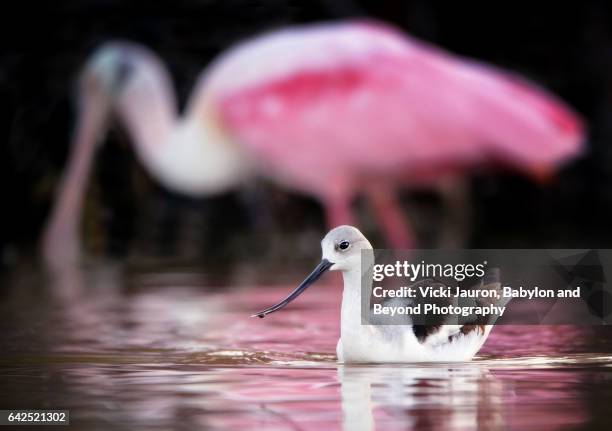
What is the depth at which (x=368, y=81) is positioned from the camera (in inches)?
468

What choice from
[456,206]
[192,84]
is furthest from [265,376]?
[456,206]

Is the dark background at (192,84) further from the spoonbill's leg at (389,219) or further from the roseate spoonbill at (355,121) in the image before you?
the roseate spoonbill at (355,121)

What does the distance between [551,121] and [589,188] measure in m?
4.82

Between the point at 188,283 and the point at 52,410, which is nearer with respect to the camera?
the point at 52,410

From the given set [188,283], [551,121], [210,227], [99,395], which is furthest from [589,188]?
[99,395]

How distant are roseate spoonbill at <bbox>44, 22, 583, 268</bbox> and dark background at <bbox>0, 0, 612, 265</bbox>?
75 centimetres

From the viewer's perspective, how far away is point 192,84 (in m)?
15.1

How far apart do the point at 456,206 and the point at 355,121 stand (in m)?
4.39

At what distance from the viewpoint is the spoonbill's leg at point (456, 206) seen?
15.1 m

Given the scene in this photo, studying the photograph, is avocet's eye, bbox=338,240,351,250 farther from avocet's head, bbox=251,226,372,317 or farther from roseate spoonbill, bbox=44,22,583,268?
roseate spoonbill, bbox=44,22,583,268

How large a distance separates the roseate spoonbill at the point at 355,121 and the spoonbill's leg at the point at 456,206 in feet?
8.43

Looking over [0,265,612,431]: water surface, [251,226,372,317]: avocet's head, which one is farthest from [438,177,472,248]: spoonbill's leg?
[251,226,372,317]: avocet's head

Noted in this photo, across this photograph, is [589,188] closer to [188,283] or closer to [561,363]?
[188,283]

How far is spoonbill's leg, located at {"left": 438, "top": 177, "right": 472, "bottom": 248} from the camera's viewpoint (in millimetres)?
15083
